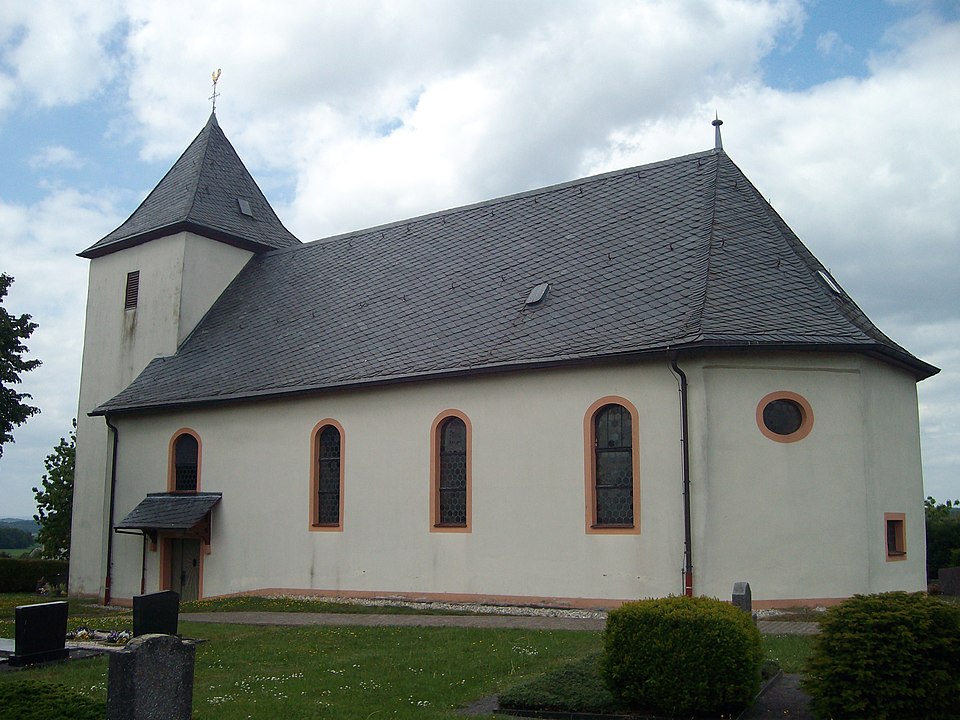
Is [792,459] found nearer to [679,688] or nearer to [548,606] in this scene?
[548,606]

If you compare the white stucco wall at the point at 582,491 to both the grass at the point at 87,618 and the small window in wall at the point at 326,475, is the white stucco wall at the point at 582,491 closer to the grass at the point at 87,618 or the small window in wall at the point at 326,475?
the small window in wall at the point at 326,475

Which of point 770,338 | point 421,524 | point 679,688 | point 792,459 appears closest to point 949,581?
point 792,459

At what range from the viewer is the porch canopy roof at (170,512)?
21484 mm

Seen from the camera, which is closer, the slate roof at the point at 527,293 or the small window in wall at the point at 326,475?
the slate roof at the point at 527,293

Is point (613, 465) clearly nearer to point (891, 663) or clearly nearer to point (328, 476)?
point (328, 476)

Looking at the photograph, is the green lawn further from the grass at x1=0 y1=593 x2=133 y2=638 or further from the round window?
the round window

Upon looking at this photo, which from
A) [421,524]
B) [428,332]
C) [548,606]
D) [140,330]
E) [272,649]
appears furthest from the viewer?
[140,330]

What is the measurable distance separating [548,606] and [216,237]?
49.5 ft

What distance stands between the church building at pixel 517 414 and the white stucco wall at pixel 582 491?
46 mm

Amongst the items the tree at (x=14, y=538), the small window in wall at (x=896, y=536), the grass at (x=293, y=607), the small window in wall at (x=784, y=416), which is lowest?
the tree at (x=14, y=538)

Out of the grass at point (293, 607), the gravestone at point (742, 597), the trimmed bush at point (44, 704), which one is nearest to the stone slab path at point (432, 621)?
the grass at point (293, 607)

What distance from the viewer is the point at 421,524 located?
18.7 m

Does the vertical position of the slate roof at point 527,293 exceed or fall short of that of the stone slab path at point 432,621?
it exceeds it

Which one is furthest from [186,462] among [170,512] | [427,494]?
[427,494]
